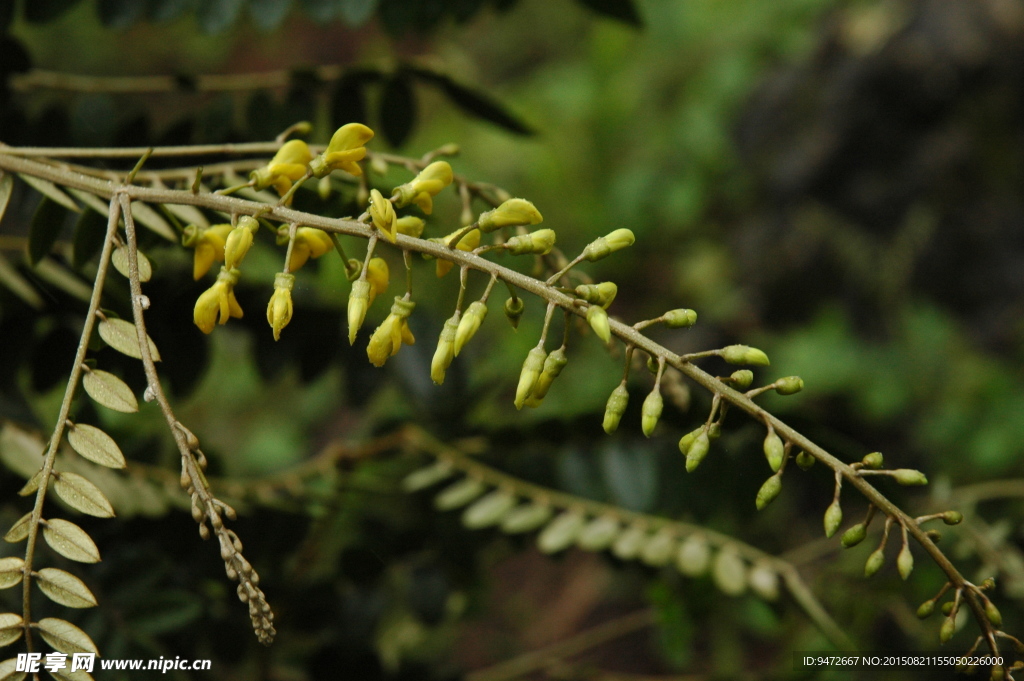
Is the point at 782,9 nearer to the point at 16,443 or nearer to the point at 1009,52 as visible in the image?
the point at 1009,52

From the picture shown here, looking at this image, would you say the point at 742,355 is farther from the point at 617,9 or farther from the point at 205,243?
the point at 617,9

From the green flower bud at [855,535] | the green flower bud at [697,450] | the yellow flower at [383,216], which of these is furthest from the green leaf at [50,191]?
the green flower bud at [855,535]

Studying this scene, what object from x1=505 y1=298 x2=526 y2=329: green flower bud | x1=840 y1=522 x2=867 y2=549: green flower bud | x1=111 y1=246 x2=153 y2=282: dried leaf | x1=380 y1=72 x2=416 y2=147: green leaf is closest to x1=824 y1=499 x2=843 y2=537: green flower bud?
x1=840 y1=522 x2=867 y2=549: green flower bud

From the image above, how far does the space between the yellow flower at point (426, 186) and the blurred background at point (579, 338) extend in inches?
6.9

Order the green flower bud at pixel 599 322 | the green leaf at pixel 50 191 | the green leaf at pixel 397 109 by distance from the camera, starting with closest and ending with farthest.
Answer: the green flower bud at pixel 599 322, the green leaf at pixel 50 191, the green leaf at pixel 397 109

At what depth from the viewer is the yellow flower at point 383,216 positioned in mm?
460

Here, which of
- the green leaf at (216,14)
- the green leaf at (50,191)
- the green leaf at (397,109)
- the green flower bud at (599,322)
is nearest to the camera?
the green flower bud at (599,322)

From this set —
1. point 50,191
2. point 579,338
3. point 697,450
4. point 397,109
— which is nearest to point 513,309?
point 697,450

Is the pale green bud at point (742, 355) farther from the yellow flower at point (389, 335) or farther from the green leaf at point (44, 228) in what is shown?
the green leaf at point (44, 228)

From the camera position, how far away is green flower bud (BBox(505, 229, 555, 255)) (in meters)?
0.47

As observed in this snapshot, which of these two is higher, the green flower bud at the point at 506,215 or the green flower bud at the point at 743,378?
the green flower bud at the point at 506,215

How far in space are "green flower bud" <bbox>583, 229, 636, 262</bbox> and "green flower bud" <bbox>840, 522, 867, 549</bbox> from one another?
0.21 meters

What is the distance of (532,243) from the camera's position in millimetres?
470

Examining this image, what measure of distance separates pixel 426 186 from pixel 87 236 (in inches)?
10.9
